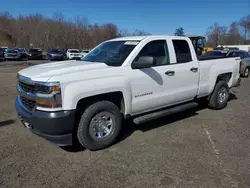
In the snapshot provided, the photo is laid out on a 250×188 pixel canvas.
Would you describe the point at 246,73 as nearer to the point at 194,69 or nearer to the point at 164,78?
the point at 194,69

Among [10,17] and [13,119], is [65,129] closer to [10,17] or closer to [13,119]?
[13,119]

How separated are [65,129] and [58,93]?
561mm

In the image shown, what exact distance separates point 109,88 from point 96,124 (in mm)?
663

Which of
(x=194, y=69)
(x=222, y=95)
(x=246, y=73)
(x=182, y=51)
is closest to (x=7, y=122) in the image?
(x=182, y=51)

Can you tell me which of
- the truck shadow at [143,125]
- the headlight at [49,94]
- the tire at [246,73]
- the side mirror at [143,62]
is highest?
the side mirror at [143,62]

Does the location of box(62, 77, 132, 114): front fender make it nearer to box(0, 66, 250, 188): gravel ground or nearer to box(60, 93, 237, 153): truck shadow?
box(60, 93, 237, 153): truck shadow

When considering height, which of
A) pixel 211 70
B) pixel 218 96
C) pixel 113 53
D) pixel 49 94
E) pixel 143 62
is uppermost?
pixel 113 53

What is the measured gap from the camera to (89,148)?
377cm

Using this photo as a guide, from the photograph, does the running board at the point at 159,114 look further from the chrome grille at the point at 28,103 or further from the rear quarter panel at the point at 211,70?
the chrome grille at the point at 28,103

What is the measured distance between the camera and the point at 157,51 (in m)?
4.63

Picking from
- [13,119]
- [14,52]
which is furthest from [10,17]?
[13,119]

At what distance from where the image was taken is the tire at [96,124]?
3.62 m

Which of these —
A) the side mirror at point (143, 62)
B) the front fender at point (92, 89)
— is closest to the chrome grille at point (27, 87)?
the front fender at point (92, 89)

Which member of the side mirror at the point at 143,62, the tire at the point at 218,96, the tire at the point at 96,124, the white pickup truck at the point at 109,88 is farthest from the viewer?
the tire at the point at 218,96
